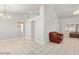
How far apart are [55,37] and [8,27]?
4.33 ft

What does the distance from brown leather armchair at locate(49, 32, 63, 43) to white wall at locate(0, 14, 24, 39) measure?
3.14 feet

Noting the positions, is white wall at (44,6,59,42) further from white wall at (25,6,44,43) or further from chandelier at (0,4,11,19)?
chandelier at (0,4,11,19)

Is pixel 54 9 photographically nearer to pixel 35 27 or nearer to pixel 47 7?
pixel 47 7

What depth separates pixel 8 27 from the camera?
10.5 ft

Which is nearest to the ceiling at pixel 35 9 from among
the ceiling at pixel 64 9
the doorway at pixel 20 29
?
the ceiling at pixel 64 9

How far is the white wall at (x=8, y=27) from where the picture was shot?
10.3ft

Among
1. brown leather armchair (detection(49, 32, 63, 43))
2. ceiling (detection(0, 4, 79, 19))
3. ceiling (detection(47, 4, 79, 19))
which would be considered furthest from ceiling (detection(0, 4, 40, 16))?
brown leather armchair (detection(49, 32, 63, 43))

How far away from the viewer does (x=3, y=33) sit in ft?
10.3

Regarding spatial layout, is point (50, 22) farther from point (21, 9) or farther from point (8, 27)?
point (8, 27)

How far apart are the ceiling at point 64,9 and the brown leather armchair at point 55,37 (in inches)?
18.9

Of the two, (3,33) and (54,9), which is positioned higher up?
(54,9)

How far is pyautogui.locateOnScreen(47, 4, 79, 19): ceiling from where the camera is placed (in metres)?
3.08
